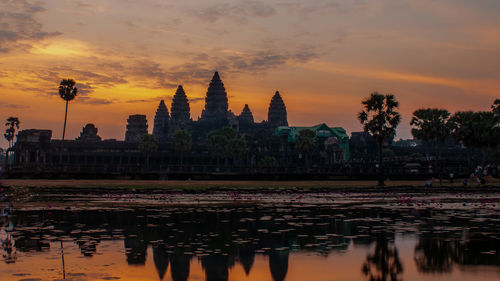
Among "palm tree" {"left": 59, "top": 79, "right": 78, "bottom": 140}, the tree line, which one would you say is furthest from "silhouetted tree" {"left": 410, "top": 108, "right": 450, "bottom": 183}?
"palm tree" {"left": 59, "top": 79, "right": 78, "bottom": 140}

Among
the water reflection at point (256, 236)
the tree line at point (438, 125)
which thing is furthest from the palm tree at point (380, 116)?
the water reflection at point (256, 236)

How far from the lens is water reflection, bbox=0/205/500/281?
15781 millimetres

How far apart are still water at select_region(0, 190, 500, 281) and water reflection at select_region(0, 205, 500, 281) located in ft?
0.11

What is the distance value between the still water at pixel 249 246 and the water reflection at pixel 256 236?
3 centimetres

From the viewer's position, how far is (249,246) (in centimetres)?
1844

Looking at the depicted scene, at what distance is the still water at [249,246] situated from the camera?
14.6 m

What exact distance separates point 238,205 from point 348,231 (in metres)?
14.2

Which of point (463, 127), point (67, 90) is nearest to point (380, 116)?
point (463, 127)

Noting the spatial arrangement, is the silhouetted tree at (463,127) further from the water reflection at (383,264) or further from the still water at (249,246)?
the water reflection at (383,264)

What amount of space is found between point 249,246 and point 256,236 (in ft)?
7.43

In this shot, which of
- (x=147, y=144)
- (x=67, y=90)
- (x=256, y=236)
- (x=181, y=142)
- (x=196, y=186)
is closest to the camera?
(x=256, y=236)

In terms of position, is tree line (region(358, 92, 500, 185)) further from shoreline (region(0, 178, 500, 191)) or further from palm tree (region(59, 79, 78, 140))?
palm tree (region(59, 79, 78, 140))

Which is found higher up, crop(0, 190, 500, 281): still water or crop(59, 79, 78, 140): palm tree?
crop(59, 79, 78, 140): palm tree

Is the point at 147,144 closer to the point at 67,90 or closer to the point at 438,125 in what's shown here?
the point at 67,90
